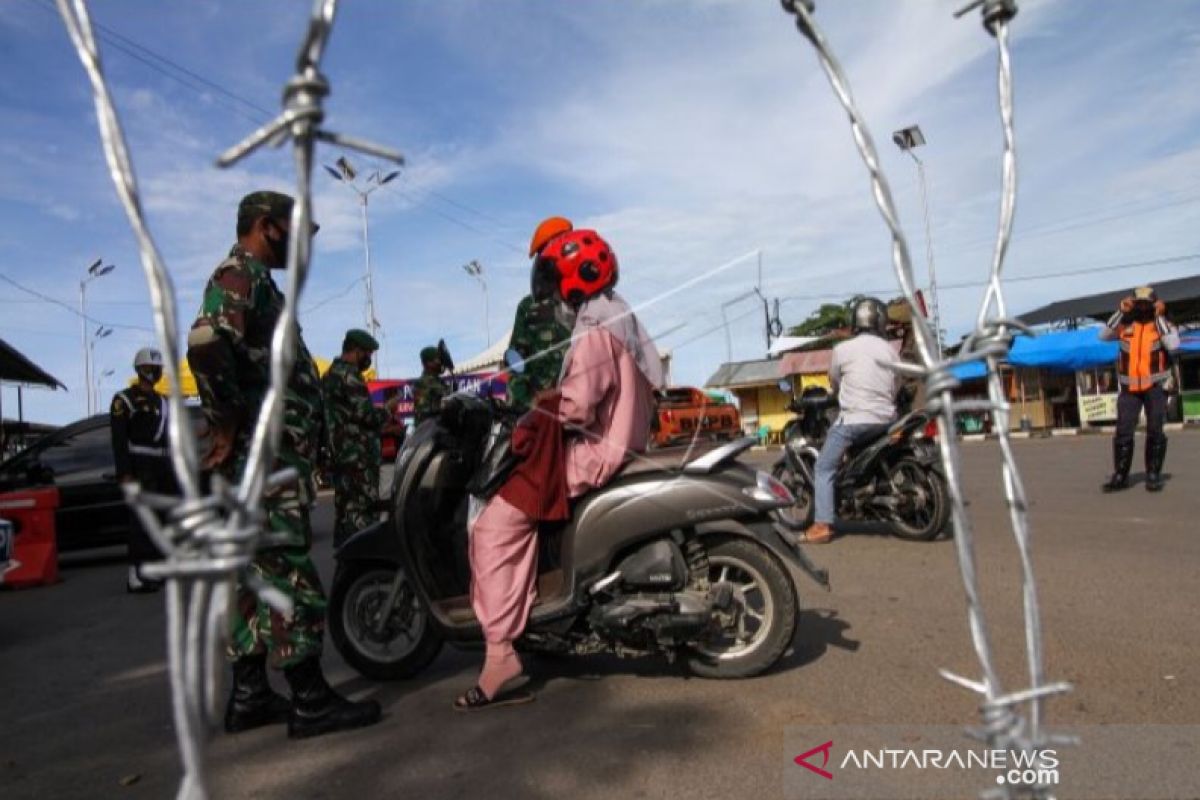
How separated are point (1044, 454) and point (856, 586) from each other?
10.1m

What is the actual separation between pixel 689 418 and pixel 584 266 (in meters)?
1.10

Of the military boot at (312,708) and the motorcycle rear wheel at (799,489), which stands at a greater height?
the motorcycle rear wheel at (799,489)

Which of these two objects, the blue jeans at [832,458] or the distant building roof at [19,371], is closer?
the blue jeans at [832,458]

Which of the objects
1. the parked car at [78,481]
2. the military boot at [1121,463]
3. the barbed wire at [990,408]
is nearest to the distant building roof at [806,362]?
the military boot at [1121,463]

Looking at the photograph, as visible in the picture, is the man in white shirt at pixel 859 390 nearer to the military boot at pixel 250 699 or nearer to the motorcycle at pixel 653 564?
the motorcycle at pixel 653 564

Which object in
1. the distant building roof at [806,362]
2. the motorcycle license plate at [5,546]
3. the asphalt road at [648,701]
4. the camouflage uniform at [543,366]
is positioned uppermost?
the distant building roof at [806,362]

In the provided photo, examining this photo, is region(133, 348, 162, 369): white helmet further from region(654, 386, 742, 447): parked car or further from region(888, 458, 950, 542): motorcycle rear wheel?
region(888, 458, 950, 542): motorcycle rear wheel

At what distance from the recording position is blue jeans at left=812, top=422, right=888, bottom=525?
615 centimetres

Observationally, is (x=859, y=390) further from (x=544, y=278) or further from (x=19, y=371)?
(x=19, y=371)

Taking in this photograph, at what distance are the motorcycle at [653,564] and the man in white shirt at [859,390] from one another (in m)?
2.80

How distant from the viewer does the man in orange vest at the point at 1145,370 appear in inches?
297

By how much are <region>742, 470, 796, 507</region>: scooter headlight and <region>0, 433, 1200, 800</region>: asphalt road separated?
0.70 m

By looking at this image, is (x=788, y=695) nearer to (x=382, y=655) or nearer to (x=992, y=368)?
(x=382, y=655)

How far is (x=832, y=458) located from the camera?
6230 mm
